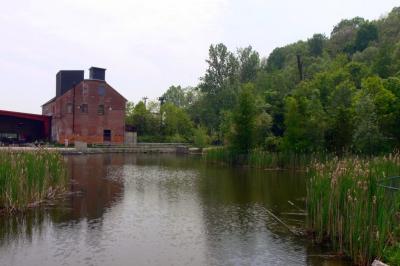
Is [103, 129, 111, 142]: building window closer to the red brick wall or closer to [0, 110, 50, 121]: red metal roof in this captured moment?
the red brick wall

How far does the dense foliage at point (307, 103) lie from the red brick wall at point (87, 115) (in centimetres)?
843

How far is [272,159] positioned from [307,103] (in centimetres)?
654

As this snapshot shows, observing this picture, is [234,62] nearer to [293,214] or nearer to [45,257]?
[293,214]

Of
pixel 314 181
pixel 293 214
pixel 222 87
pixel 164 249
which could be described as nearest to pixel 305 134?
pixel 293 214

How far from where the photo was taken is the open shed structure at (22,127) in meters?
59.2

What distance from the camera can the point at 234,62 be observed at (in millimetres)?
84625

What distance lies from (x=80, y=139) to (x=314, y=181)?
2077 inches

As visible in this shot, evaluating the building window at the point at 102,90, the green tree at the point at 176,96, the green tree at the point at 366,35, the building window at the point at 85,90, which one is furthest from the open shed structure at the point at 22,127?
the green tree at the point at 366,35

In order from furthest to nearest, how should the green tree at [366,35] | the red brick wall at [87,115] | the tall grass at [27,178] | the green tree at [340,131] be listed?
the green tree at [366,35] < the red brick wall at [87,115] < the green tree at [340,131] < the tall grass at [27,178]

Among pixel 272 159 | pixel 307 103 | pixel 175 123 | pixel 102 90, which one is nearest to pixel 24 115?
pixel 102 90

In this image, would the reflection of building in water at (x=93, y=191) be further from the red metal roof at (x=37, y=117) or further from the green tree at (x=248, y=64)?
the green tree at (x=248, y=64)

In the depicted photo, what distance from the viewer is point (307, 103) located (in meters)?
37.9

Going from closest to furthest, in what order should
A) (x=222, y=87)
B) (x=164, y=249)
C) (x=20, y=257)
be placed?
(x=20, y=257) < (x=164, y=249) < (x=222, y=87)

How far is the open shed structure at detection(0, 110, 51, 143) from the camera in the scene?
194 ft
